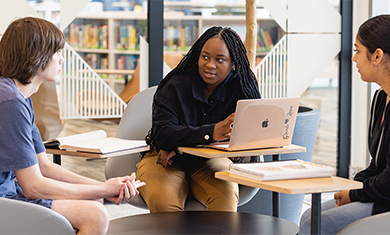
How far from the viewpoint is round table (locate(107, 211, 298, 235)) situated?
4.87ft

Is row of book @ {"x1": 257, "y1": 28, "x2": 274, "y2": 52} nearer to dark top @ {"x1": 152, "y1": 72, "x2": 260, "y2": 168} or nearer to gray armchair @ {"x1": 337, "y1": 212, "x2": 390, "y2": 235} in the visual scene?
dark top @ {"x1": 152, "y1": 72, "x2": 260, "y2": 168}

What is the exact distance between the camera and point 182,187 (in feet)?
6.52

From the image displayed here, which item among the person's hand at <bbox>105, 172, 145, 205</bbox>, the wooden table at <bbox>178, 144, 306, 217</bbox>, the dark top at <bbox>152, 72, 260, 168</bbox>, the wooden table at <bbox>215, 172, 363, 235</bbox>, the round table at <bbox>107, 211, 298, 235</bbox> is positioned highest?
the dark top at <bbox>152, 72, 260, 168</bbox>

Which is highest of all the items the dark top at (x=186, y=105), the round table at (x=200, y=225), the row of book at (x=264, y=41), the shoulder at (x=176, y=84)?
the row of book at (x=264, y=41)

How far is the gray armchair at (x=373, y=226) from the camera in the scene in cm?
129

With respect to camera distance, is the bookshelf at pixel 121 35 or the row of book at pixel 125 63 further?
the row of book at pixel 125 63

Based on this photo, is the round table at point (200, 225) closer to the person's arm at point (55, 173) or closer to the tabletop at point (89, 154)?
the person's arm at point (55, 173)

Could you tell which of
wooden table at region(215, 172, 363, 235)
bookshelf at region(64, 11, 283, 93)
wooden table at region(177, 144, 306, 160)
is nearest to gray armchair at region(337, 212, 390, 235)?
wooden table at region(215, 172, 363, 235)

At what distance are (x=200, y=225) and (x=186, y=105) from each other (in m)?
0.73

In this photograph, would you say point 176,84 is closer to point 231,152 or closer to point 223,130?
point 223,130

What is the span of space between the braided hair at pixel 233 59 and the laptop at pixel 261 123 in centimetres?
40

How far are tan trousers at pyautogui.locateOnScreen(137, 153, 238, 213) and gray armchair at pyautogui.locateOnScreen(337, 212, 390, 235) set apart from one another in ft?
2.32

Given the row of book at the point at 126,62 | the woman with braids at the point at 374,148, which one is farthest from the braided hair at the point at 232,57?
the row of book at the point at 126,62

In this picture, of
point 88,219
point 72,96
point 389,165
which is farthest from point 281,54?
point 88,219
